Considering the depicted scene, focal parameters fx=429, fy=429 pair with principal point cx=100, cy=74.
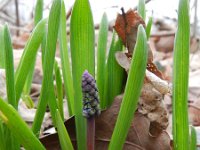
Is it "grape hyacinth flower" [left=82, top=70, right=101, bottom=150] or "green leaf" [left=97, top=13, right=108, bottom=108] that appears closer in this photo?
"grape hyacinth flower" [left=82, top=70, right=101, bottom=150]

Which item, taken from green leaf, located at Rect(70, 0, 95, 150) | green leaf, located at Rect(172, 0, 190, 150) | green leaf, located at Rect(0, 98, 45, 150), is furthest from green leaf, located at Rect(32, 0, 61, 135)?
green leaf, located at Rect(172, 0, 190, 150)

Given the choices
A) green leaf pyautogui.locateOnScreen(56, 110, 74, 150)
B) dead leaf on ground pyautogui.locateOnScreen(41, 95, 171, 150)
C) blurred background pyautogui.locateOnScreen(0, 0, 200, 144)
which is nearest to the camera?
green leaf pyautogui.locateOnScreen(56, 110, 74, 150)

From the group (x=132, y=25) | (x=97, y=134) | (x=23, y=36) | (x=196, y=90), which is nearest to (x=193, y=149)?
(x=97, y=134)

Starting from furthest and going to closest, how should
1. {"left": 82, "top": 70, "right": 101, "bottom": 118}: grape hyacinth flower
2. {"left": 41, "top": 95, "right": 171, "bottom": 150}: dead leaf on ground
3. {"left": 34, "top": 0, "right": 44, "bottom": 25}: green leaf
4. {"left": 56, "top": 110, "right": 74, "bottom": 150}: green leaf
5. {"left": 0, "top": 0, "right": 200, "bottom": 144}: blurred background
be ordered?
{"left": 0, "top": 0, "right": 200, "bottom": 144}: blurred background → {"left": 34, "top": 0, "right": 44, "bottom": 25}: green leaf → {"left": 41, "top": 95, "right": 171, "bottom": 150}: dead leaf on ground → {"left": 56, "top": 110, "right": 74, "bottom": 150}: green leaf → {"left": 82, "top": 70, "right": 101, "bottom": 118}: grape hyacinth flower

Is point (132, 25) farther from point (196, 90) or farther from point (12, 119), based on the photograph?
point (196, 90)

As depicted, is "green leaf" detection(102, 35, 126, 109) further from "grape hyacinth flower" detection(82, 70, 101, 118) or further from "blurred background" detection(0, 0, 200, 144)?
"grape hyacinth flower" detection(82, 70, 101, 118)

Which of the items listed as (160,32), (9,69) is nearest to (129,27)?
(9,69)

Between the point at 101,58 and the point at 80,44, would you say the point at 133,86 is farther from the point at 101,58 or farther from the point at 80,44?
the point at 101,58
